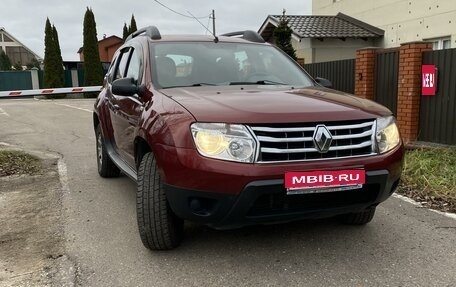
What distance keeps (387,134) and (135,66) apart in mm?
2538

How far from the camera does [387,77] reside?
9.00 meters

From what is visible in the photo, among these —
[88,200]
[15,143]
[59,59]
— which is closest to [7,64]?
[59,59]

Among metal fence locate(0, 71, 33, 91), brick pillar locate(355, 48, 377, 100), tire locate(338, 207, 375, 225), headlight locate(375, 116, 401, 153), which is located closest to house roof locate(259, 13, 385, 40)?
brick pillar locate(355, 48, 377, 100)

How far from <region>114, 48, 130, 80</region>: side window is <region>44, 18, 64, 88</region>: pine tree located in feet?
90.9

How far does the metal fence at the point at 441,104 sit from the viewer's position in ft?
24.3

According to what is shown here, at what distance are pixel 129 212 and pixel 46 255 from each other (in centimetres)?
117

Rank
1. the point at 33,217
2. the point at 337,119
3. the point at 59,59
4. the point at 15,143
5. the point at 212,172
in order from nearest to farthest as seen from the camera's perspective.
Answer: the point at 212,172, the point at 337,119, the point at 33,217, the point at 15,143, the point at 59,59

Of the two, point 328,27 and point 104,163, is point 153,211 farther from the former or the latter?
point 328,27

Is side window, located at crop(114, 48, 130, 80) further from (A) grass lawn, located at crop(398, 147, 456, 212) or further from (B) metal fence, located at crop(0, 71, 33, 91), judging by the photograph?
(B) metal fence, located at crop(0, 71, 33, 91)

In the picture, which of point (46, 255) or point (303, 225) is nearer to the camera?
point (46, 255)

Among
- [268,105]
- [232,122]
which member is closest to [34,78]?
[268,105]

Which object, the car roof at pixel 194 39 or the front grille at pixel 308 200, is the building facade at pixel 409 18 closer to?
the car roof at pixel 194 39

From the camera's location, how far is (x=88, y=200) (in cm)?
523

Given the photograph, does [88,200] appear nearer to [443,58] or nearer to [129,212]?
[129,212]
